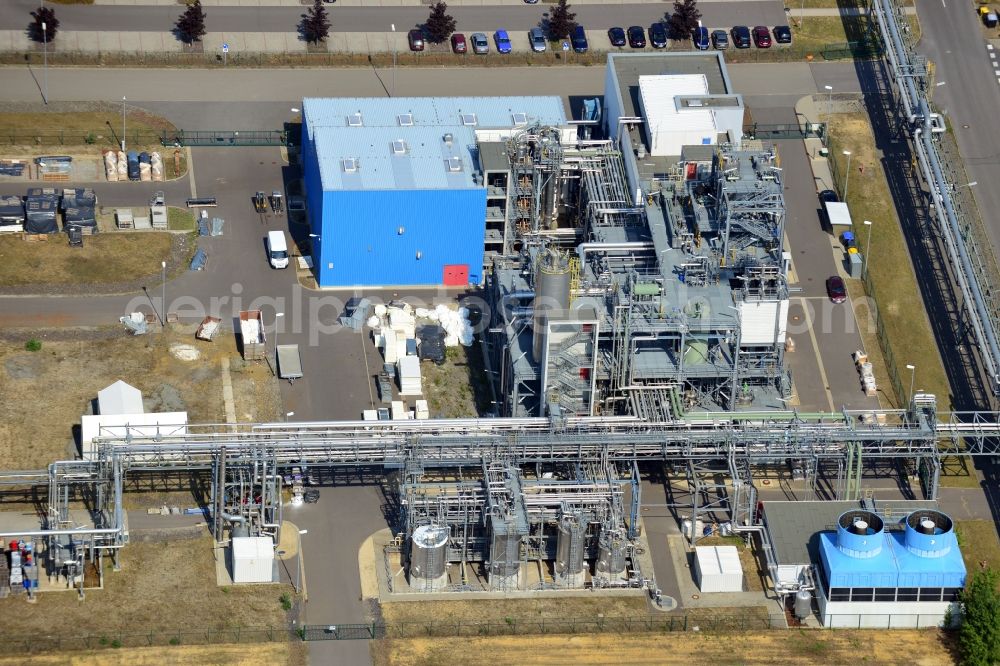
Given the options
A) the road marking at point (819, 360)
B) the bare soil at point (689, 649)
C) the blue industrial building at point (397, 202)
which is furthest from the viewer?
the blue industrial building at point (397, 202)

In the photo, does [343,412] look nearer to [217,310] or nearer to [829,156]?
[217,310]

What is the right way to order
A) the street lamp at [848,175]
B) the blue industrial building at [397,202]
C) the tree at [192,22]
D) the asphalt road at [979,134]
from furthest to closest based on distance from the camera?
the tree at [192,22]
the street lamp at [848,175]
the asphalt road at [979,134]
the blue industrial building at [397,202]

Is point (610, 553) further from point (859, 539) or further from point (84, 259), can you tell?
point (84, 259)

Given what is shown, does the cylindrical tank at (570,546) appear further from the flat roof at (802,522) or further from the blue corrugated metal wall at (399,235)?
the blue corrugated metal wall at (399,235)

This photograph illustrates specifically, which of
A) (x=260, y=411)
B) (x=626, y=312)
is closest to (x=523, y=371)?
(x=626, y=312)

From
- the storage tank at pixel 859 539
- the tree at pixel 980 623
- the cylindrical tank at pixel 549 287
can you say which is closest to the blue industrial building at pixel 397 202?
the cylindrical tank at pixel 549 287

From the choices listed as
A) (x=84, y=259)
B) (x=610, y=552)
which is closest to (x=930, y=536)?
(x=610, y=552)
